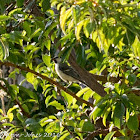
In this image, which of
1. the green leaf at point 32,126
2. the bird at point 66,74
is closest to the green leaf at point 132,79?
the green leaf at point 32,126

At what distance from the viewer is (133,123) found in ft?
6.31

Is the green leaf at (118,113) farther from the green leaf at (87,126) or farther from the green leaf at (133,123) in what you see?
the green leaf at (87,126)

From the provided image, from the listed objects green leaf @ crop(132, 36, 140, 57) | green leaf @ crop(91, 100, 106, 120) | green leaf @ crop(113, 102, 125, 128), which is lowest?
green leaf @ crop(113, 102, 125, 128)

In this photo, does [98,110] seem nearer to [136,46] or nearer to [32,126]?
[136,46]

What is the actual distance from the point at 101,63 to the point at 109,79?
0.26 metres

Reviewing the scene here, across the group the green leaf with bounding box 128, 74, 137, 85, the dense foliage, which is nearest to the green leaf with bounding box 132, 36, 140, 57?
the dense foliage

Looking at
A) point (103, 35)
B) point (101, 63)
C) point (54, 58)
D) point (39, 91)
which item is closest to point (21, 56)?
point (101, 63)

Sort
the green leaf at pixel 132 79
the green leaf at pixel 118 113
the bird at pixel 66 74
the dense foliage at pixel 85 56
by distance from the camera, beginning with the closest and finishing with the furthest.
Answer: the dense foliage at pixel 85 56 → the green leaf at pixel 118 113 → the green leaf at pixel 132 79 → the bird at pixel 66 74

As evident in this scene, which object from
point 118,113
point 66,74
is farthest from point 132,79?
point 66,74

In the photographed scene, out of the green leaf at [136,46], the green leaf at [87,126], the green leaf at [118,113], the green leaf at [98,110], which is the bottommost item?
the green leaf at [87,126]

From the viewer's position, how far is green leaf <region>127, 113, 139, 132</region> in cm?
191

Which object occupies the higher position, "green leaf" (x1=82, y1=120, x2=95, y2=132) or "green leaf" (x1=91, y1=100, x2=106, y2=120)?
"green leaf" (x1=91, y1=100, x2=106, y2=120)

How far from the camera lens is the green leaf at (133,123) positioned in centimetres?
191

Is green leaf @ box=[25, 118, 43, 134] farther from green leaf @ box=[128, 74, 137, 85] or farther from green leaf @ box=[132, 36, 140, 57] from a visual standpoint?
green leaf @ box=[132, 36, 140, 57]
